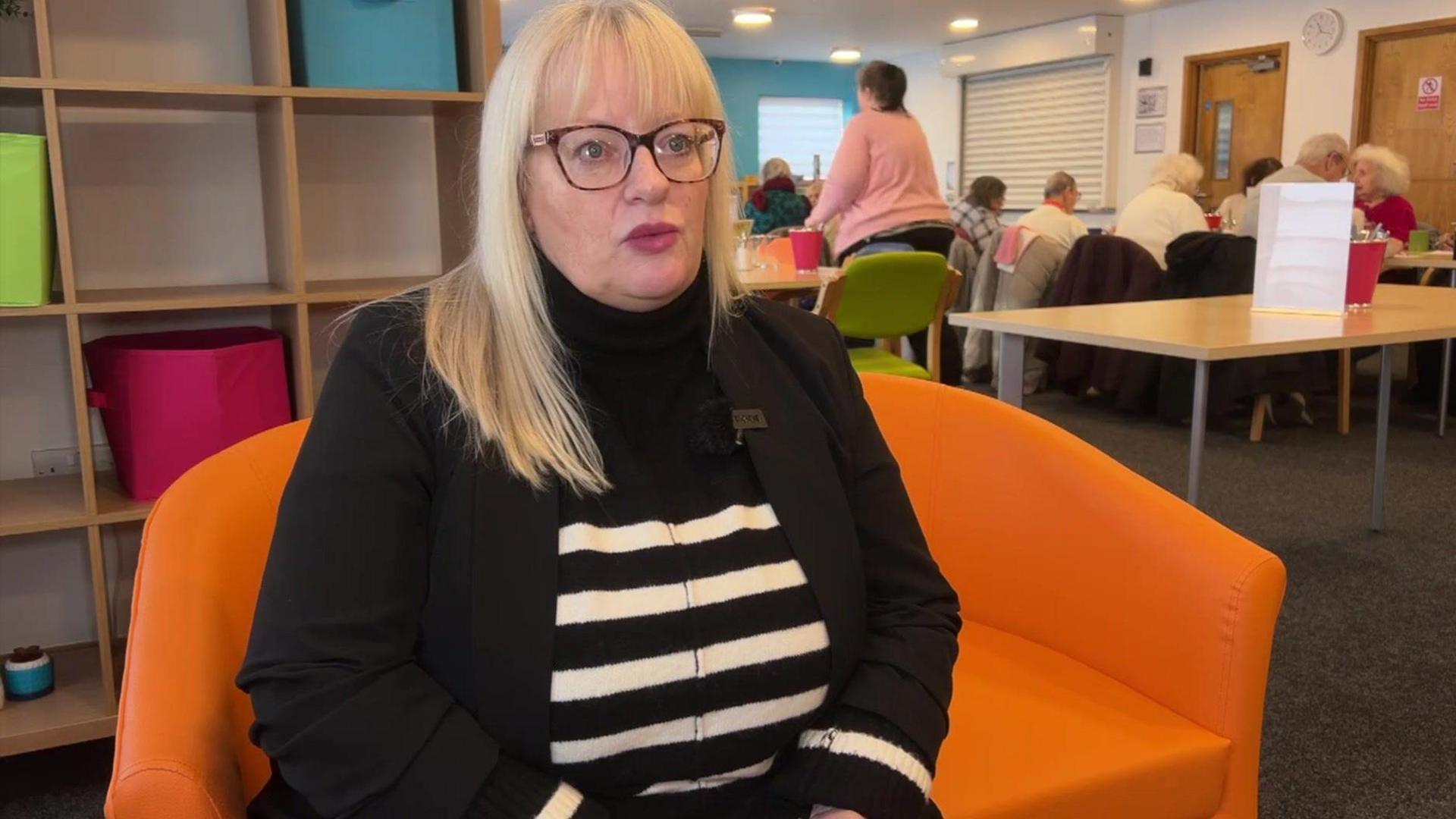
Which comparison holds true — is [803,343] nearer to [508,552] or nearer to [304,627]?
[508,552]

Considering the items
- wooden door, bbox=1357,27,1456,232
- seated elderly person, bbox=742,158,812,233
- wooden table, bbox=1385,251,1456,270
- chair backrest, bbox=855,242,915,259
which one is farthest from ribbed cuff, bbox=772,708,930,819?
wooden door, bbox=1357,27,1456,232

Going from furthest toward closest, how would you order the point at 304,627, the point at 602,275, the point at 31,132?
1. the point at 31,132
2. the point at 602,275
3. the point at 304,627

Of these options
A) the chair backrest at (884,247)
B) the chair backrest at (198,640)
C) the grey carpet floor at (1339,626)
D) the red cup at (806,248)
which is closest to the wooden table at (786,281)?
the red cup at (806,248)

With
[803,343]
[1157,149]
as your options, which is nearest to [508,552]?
[803,343]

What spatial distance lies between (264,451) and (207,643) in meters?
0.27

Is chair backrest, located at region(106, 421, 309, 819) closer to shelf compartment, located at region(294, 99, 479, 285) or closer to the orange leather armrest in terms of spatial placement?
the orange leather armrest

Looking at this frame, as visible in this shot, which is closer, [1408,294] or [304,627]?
[304,627]

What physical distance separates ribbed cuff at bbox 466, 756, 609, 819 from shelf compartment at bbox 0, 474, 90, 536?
52.1 inches

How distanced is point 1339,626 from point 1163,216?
3.12 metres

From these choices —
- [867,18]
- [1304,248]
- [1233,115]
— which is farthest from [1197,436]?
[867,18]

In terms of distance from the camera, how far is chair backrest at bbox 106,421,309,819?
0.92 metres

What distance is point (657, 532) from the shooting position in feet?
3.35

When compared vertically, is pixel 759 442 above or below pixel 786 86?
below

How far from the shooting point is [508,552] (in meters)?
0.96
